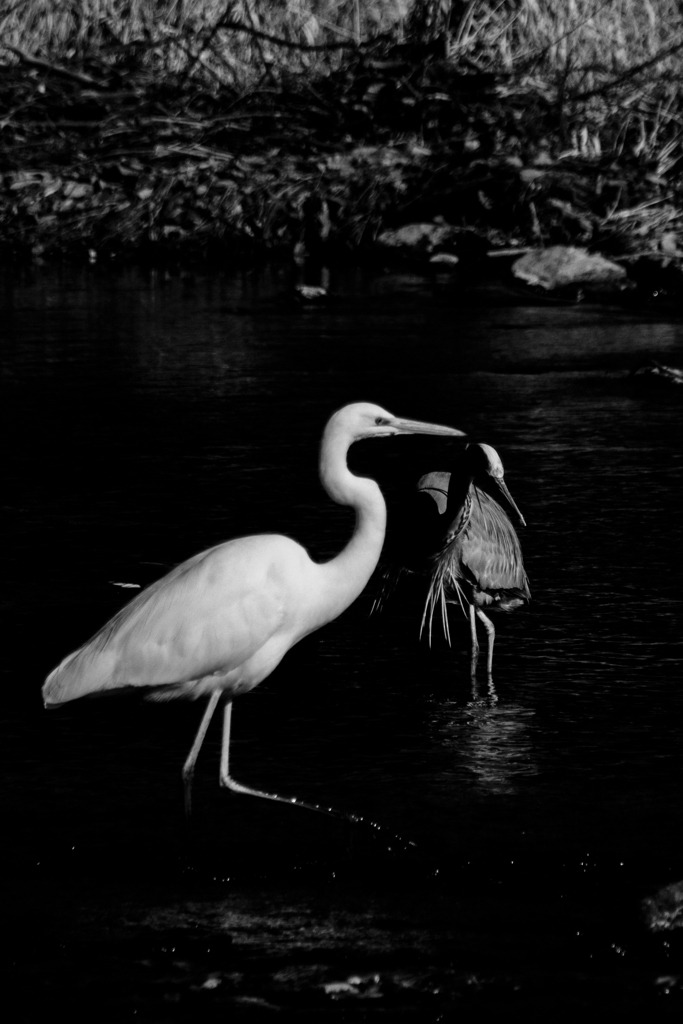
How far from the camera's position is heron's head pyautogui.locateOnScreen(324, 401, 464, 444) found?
4.50 metres

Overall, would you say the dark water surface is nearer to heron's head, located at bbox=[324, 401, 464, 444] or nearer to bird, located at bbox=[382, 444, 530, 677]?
bird, located at bbox=[382, 444, 530, 677]

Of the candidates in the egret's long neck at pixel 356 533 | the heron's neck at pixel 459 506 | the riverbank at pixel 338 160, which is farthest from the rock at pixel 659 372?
the egret's long neck at pixel 356 533

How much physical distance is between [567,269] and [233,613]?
12032 mm

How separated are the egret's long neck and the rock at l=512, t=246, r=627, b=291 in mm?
11608

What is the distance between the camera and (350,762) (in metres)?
4.66

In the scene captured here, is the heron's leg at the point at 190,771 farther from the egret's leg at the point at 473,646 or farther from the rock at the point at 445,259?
the rock at the point at 445,259

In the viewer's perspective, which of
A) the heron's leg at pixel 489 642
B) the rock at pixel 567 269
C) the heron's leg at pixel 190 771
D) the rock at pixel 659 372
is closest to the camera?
the heron's leg at pixel 190 771

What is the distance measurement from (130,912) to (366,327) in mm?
10341

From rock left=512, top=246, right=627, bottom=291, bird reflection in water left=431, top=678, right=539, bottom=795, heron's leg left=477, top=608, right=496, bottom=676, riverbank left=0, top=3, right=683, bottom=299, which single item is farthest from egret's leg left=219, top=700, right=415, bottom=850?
riverbank left=0, top=3, right=683, bottom=299

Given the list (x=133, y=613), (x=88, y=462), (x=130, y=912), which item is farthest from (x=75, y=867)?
(x=88, y=462)

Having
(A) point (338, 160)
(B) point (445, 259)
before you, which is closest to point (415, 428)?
(B) point (445, 259)

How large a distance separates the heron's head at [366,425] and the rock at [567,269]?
1142 cm

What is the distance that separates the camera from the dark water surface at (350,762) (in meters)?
3.47

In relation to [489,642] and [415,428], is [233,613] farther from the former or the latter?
[489,642]
